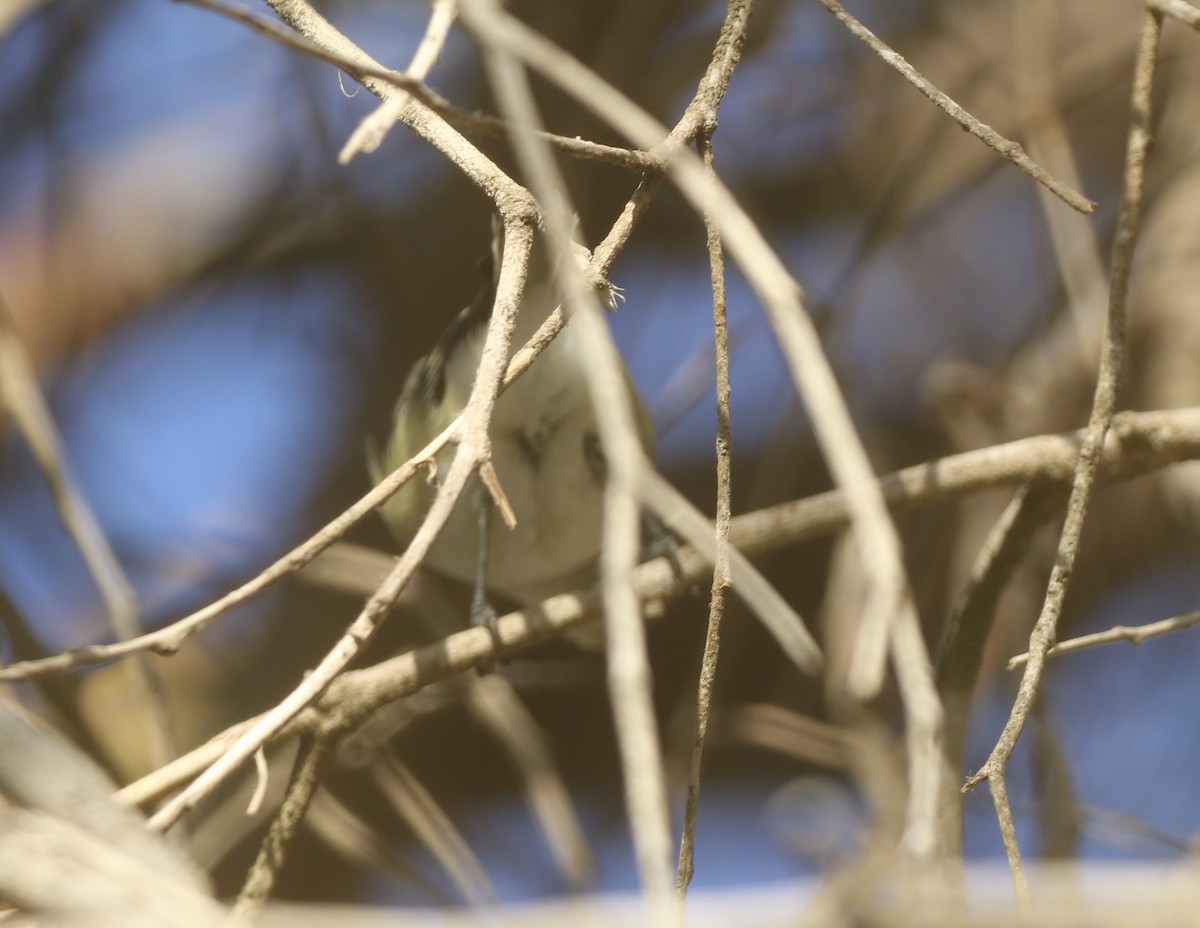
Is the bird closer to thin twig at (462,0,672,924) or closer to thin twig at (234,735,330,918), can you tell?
thin twig at (234,735,330,918)

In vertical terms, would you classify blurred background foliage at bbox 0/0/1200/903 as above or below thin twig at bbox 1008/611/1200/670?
above

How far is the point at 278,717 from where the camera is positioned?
849 mm

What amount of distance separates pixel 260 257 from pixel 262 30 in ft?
8.60

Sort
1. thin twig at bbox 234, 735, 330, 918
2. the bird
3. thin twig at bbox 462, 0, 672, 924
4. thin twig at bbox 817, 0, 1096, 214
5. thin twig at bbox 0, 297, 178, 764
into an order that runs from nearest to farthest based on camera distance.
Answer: thin twig at bbox 462, 0, 672, 924 → thin twig at bbox 817, 0, 1096, 214 → thin twig at bbox 234, 735, 330, 918 → thin twig at bbox 0, 297, 178, 764 → the bird

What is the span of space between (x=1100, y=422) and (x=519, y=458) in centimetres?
129

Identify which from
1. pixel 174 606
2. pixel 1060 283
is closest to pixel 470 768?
pixel 174 606

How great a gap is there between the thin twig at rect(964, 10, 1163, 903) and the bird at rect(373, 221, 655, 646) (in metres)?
0.86

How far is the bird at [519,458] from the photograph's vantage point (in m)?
2.10

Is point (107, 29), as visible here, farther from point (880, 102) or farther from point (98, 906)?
point (98, 906)

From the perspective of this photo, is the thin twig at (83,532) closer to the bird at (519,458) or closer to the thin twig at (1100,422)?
the bird at (519,458)

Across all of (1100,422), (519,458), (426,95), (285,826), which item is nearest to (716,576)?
(426,95)

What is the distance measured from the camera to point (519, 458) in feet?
7.69

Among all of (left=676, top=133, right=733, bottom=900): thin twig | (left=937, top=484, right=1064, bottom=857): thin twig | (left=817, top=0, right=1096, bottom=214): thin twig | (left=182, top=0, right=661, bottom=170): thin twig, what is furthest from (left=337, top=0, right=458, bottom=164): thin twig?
(left=937, top=484, right=1064, bottom=857): thin twig

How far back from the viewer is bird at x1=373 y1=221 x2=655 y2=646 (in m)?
2.10
